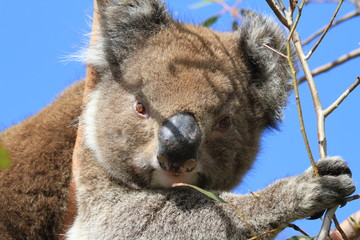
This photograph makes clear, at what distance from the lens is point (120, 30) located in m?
4.06

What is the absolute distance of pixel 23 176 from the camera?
3.83 m

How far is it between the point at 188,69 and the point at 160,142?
0.76 metres

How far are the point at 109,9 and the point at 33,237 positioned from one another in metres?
1.79

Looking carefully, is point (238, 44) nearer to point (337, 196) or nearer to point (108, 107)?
point (108, 107)

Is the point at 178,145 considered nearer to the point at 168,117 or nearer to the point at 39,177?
the point at 168,117

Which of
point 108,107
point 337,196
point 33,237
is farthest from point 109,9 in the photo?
point 337,196

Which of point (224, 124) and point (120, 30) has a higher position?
point (120, 30)

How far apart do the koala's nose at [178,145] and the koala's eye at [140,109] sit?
13.5 inches

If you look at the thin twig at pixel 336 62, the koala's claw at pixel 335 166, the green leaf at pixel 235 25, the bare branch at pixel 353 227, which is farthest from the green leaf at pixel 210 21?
the bare branch at pixel 353 227

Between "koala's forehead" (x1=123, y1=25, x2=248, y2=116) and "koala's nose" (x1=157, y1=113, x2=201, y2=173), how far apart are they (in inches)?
8.5

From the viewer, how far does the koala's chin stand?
10.8ft

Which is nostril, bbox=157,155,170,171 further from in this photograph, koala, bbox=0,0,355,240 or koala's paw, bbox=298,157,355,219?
koala's paw, bbox=298,157,355,219

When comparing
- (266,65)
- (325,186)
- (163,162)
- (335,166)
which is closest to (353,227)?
(325,186)

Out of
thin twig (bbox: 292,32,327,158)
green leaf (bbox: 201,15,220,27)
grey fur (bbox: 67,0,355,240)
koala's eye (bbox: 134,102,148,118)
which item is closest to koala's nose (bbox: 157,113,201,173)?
grey fur (bbox: 67,0,355,240)
